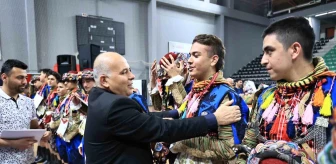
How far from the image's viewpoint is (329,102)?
2.97 feet

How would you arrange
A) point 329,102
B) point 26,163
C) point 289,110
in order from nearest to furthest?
1. point 329,102
2. point 289,110
3. point 26,163

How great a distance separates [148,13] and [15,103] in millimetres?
7144

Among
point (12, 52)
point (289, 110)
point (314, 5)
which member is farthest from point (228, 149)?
point (314, 5)

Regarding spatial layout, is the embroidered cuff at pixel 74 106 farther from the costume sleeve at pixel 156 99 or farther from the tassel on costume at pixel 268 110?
the tassel on costume at pixel 268 110

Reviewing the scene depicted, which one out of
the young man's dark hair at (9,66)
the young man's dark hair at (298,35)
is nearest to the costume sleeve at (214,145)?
the young man's dark hair at (298,35)

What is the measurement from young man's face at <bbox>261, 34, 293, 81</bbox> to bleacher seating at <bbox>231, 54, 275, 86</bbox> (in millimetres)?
9554

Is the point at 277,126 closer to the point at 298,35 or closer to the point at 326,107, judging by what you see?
the point at 326,107

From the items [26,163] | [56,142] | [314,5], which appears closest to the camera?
[26,163]

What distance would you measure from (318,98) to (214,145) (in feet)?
1.76

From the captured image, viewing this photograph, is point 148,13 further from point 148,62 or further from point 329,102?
point 329,102

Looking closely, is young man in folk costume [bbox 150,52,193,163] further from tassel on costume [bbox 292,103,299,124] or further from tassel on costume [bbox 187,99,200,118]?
tassel on costume [bbox 292,103,299,124]

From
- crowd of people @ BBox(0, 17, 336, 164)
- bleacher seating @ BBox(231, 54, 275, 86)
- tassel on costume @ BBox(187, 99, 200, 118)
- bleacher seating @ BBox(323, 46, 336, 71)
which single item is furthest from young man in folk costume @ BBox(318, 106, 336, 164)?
bleacher seating @ BBox(323, 46, 336, 71)

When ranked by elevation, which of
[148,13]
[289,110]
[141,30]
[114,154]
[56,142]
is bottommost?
[56,142]

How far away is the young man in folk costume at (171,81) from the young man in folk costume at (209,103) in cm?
29
